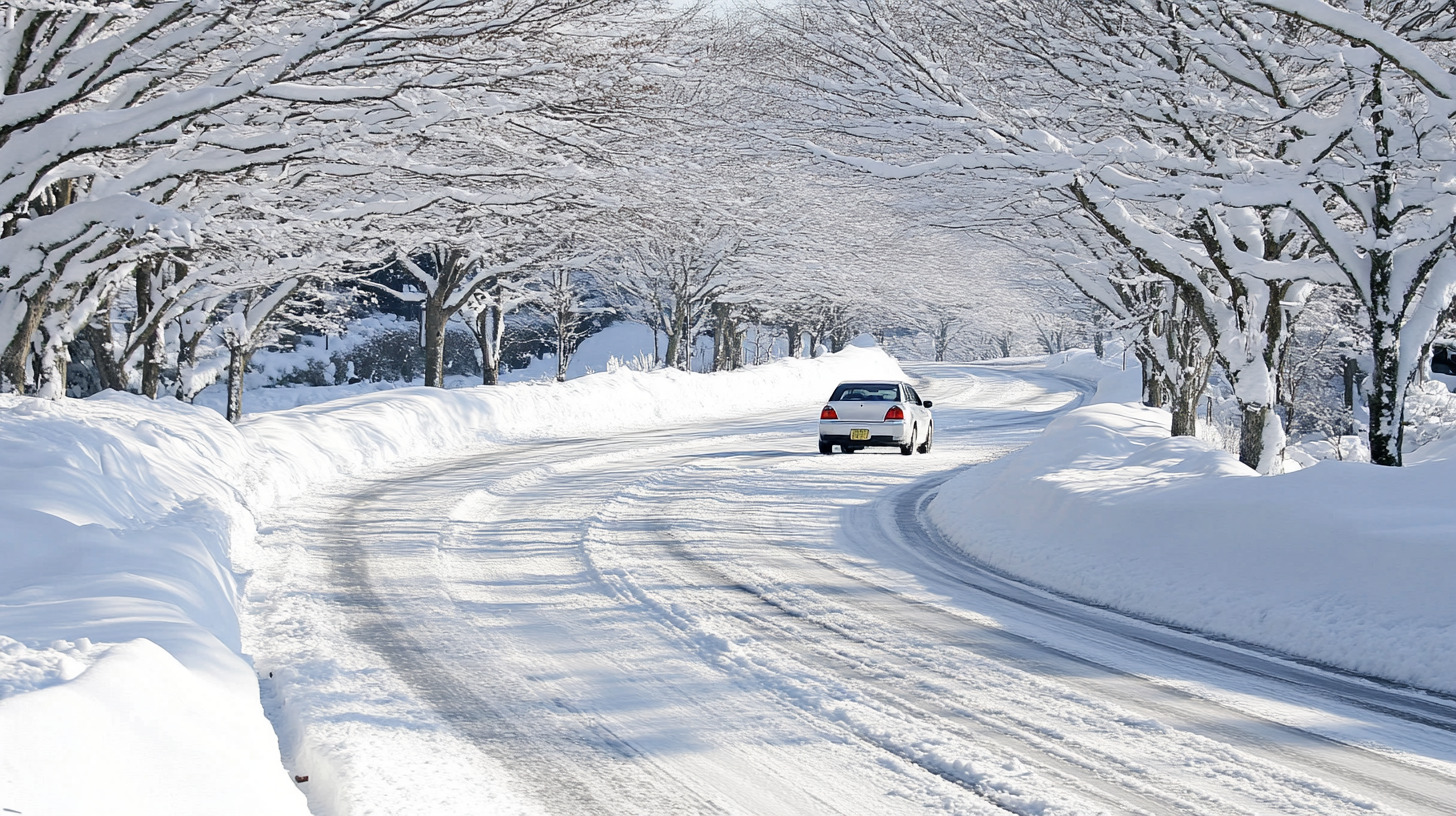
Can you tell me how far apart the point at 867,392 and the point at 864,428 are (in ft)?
2.89

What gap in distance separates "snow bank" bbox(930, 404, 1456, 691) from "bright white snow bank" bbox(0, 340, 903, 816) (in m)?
6.24

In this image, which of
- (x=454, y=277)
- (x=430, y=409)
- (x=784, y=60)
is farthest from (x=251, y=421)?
(x=454, y=277)

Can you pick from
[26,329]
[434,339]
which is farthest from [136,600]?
[434,339]

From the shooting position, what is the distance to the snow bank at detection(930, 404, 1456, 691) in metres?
6.47

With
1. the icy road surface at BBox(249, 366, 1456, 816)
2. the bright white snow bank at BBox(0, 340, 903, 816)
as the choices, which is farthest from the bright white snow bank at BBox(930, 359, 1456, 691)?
the bright white snow bank at BBox(0, 340, 903, 816)

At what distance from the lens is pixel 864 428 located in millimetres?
19734

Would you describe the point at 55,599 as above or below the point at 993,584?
above

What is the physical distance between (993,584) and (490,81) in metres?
6.60

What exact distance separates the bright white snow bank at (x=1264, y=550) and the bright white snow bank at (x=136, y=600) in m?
6.22

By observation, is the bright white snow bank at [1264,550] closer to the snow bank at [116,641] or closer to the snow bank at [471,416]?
the snow bank at [116,641]

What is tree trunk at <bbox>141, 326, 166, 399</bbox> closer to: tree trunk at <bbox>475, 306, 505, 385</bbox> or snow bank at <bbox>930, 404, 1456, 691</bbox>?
tree trunk at <bbox>475, 306, 505, 385</bbox>

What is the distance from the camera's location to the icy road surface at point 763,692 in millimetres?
4406

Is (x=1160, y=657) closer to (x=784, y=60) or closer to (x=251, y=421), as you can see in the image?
(x=784, y=60)

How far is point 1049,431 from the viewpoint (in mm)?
15953
